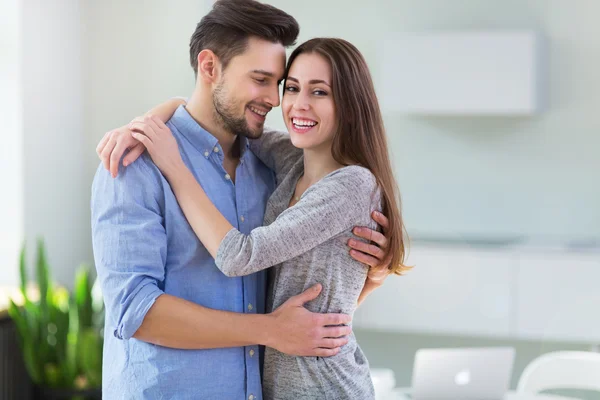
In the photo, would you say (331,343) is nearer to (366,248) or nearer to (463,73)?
(366,248)

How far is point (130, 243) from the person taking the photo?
1646mm

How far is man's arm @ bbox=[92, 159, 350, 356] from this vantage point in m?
1.64

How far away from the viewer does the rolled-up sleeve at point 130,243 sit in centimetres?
163

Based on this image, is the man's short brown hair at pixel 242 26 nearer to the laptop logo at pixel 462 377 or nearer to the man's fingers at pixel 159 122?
the man's fingers at pixel 159 122

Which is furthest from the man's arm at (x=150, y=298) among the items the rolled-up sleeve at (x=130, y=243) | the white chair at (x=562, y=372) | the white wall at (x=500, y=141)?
the white wall at (x=500, y=141)

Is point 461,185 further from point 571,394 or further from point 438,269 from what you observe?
point 571,394

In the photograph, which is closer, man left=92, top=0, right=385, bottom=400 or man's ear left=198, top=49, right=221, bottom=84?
man left=92, top=0, right=385, bottom=400

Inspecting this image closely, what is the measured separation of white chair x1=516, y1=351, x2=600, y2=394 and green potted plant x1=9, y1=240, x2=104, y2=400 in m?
2.02

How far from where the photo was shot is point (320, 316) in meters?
1.74

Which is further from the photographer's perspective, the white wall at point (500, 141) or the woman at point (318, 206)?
the white wall at point (500, 141)

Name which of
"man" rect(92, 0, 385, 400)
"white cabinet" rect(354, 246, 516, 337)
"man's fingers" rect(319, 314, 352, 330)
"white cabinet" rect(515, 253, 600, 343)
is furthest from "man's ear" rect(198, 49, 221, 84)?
"white cabinet" rect(515, 253, 600, 343)

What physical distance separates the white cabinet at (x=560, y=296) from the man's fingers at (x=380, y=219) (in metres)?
2.48

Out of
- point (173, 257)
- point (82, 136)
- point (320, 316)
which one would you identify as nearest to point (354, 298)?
point (320, 316)

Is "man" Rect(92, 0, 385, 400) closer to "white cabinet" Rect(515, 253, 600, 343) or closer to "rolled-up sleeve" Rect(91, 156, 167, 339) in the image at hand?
"rolled-up sleeve" Rect(91, 156, 167, 339)
